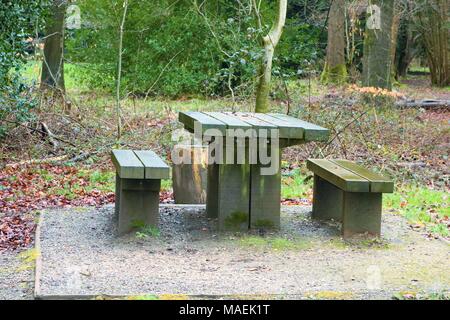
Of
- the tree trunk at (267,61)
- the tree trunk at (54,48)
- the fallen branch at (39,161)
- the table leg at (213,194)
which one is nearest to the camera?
the table leg at (213,194)

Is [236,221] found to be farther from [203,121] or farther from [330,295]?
[330,295]

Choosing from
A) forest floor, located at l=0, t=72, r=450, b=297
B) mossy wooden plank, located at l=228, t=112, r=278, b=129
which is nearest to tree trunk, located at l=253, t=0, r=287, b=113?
forest floor, located at l=0, t=72, r=450, b=297

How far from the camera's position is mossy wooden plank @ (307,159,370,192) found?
7.09 m

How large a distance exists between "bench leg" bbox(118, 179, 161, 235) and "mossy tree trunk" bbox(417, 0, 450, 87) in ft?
77.2

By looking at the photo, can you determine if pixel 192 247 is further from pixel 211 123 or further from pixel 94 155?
pixel 94 155

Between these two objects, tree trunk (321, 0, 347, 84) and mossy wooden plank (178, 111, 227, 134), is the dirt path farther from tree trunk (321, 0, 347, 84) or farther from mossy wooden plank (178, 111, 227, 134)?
tree trunk (321, 0, 347, 84)

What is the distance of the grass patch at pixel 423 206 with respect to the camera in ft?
27.9

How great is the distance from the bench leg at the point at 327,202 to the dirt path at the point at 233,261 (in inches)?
7.1

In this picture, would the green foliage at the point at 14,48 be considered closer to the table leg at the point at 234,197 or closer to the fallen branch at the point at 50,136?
the fallen branch at the point at 50,136

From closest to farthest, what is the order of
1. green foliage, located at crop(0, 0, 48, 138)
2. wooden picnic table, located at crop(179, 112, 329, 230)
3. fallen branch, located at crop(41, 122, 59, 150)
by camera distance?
1. wooden picnic table, located at crop(179, 112, 329, 230)
2. green foliage, located at crop(0, 0, 48, 138)
3. fallen branch, located at crop(41, 122, 59, 150)

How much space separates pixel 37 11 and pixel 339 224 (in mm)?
5943

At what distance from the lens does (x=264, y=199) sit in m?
7.56

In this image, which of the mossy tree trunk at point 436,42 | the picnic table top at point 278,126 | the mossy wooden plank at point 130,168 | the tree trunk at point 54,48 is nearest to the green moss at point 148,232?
the mossy wooden plank at point 130,168

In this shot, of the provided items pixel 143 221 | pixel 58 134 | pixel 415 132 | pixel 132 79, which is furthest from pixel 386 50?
pixel 143 221
